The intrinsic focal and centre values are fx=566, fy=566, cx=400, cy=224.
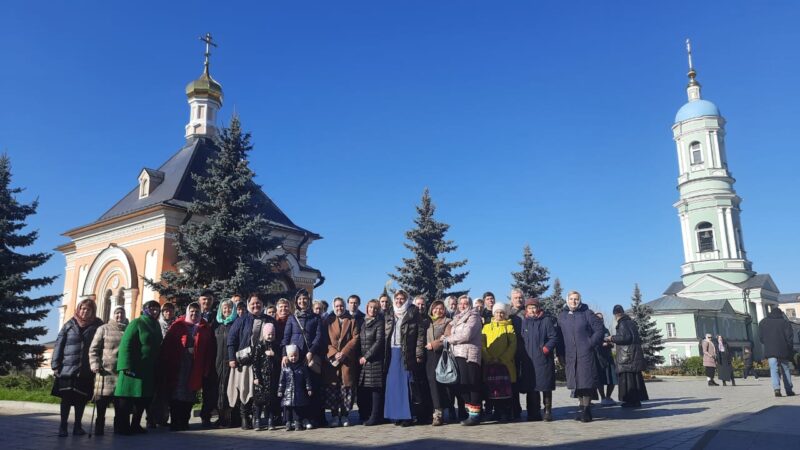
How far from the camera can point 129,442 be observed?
6863 millimetres

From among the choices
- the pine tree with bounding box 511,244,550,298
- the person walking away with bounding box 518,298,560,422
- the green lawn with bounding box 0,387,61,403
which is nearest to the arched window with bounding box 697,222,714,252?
the pine tree with bounding box 511,244,550,298

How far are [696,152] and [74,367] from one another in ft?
194

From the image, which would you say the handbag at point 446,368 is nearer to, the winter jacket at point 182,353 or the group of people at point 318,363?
the group of people at point 318,363

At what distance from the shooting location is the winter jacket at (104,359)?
7.55m

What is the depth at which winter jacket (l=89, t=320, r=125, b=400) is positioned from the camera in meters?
7.55

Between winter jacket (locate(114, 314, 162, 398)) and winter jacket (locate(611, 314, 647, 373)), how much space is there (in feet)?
26.0

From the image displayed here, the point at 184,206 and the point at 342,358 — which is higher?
the point at 184,206

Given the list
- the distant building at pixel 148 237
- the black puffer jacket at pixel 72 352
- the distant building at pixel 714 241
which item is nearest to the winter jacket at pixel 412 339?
the black puffer jacket at pixel 72 352

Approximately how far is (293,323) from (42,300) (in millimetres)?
15545

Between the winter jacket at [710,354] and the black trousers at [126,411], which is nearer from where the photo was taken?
the black trousers at [126,411]

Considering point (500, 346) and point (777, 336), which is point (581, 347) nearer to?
point (500, 346)

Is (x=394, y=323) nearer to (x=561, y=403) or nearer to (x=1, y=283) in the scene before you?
(x=561, y=403)

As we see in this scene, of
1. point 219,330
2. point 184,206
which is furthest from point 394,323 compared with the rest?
point 184,206

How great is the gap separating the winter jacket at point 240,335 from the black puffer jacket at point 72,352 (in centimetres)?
186
